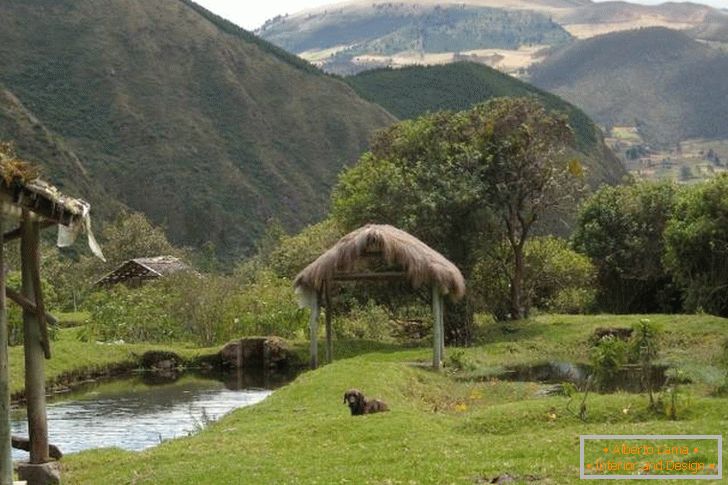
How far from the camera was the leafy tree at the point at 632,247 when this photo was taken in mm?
41781

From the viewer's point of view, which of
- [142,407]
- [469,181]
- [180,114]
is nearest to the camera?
[142,407]

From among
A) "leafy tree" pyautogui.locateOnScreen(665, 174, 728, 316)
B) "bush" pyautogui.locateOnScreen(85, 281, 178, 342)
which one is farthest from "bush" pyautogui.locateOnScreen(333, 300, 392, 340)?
"leafy tree" pyautogui.locateOnScreen(665, 174, 728, 316)

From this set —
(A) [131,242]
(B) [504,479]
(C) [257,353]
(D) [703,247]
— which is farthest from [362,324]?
(A) [131,242]

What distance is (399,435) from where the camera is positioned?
46.0ft

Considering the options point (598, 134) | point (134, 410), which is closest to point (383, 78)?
point (598, 134)

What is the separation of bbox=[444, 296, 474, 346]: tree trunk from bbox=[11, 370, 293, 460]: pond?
19.3 feet

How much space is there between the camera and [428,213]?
33.4 meters

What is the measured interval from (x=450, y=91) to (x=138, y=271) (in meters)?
87.4

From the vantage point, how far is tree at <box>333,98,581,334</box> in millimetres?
33562

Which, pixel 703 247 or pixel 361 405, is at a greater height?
pixel 703 247

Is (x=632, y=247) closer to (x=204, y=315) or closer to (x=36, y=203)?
(x=204, y=315)

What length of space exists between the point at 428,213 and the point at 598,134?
308 ft

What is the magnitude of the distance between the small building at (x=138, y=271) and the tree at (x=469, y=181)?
20.8m

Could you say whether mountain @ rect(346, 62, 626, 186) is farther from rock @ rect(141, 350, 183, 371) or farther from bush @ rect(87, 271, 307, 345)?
rock @ rect(141, 350, 183, 371)
